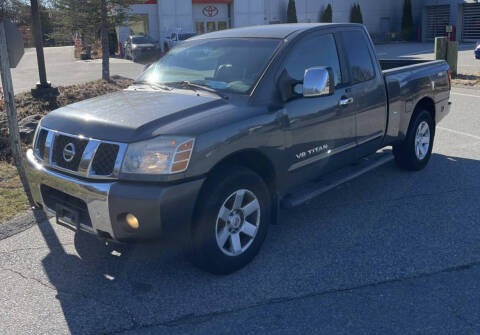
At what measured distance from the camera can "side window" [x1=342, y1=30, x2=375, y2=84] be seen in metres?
5.40

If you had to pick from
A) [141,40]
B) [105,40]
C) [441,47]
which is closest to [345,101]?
[441,47]

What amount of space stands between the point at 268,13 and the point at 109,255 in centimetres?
3975

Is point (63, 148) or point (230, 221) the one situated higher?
point (63, 148)

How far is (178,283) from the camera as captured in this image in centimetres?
398

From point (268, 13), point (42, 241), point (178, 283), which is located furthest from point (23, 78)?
point (268, 13)

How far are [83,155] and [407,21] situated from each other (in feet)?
144

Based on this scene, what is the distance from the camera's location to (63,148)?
157 inches

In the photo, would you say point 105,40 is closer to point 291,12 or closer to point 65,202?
point 65,202

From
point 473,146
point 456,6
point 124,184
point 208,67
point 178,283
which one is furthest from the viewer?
point 456,6

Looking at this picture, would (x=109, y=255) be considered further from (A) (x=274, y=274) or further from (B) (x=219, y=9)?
(B) (x=219, y=9)

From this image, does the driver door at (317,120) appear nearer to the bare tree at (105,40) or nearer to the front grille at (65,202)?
the front grille at (65,202)

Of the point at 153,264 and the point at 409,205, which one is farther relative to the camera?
the point at 409,205

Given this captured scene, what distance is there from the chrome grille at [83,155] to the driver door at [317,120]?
156cm

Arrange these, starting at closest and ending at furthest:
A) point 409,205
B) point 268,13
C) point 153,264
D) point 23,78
→ 1. point 153,264
2. point 409,205
3. point 23,78
4. point 268,13
